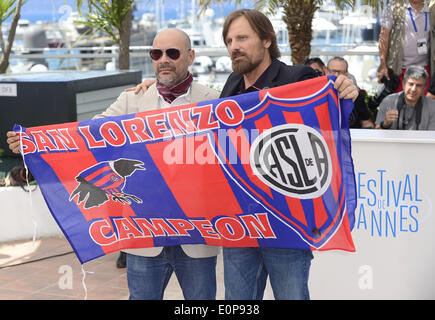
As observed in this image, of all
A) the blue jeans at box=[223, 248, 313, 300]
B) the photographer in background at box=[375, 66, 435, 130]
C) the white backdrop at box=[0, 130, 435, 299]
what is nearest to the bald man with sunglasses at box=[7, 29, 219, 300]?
the blue jeans at box=[223, 248, 313, 300]

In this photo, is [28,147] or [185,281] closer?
[185,281]

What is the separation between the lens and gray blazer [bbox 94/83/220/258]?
12.8 ft

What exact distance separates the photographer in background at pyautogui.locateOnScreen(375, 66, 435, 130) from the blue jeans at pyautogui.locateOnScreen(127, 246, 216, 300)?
3.29 metres

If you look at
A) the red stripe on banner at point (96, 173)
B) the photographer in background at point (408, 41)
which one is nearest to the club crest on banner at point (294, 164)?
the red stripe on banner at point (96, 173)

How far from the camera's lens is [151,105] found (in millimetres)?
4066

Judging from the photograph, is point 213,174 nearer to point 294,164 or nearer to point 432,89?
point 294,164

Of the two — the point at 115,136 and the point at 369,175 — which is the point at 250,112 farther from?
the point at 369,175

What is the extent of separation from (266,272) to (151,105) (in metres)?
1.10

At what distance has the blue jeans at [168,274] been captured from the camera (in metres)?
3.84

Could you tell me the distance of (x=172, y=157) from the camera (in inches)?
155

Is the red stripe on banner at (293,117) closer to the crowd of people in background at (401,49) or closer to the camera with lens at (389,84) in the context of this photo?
the crowd of people in background at (401,49)

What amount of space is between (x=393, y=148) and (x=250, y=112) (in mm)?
1281

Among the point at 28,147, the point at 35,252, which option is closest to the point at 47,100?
the point at 35,252
